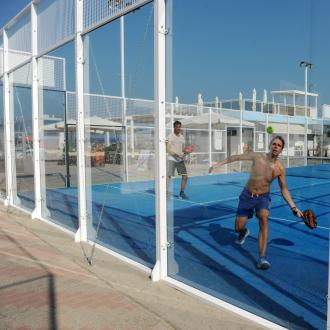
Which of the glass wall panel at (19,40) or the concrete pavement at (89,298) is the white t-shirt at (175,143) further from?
the glass wall panel at (19,40)

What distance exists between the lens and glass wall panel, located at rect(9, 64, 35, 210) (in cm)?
832

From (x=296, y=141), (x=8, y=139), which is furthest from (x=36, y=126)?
(x=296, y=141)

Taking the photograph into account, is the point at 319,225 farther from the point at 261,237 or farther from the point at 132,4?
the point at 132,4

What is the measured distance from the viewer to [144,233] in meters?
6.34

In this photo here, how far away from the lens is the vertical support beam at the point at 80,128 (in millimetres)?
5668

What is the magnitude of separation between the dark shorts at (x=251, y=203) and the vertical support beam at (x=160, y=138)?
0.91 m

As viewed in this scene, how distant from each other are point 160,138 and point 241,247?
82.4 inches

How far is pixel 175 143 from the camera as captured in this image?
4.67m

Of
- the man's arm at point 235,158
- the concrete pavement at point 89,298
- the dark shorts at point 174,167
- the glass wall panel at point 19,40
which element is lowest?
the concrete pavement at point 89,298

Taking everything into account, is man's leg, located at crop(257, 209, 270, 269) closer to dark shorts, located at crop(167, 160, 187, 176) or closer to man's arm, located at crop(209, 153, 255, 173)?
man's arm, located at crop(209, 153, 255, 173)

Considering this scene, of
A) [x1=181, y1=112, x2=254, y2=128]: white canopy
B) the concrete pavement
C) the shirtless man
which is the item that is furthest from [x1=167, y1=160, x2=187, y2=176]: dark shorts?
the concrete pavement

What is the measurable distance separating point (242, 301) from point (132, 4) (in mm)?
3336

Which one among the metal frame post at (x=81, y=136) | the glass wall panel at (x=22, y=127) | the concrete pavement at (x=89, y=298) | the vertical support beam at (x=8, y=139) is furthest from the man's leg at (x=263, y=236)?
the vertical support beam at (x=8, y=139)

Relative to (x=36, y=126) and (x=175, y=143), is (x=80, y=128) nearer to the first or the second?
(x=175, y=143)
